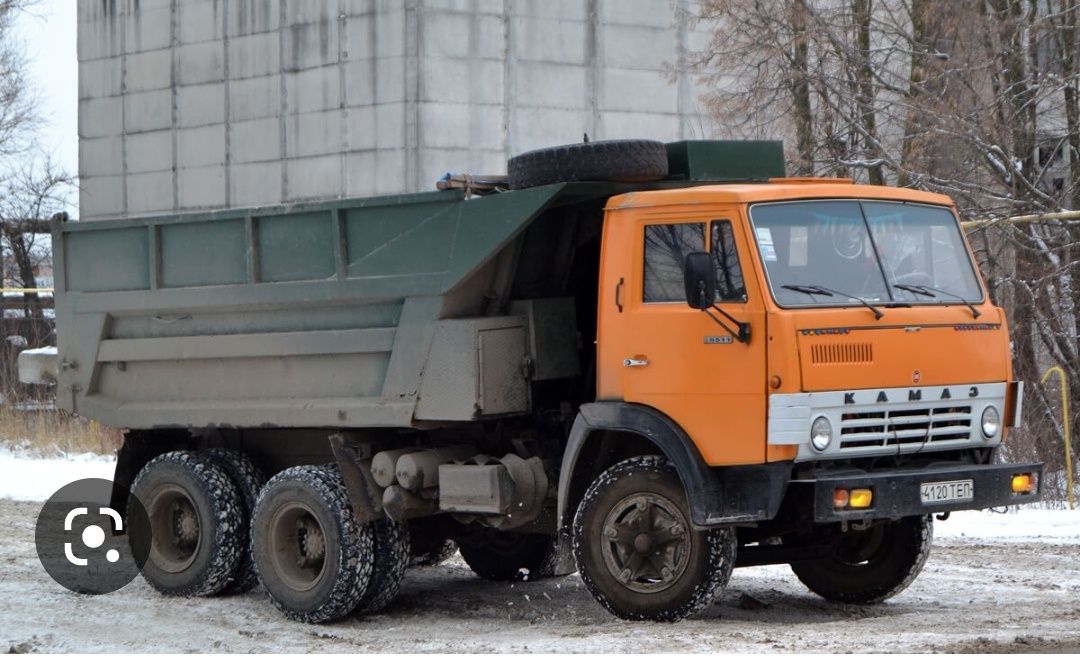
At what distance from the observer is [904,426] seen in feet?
26.9

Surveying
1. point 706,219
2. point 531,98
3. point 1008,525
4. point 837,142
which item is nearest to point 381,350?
point 706,219

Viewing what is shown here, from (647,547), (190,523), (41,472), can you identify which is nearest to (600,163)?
(647,547)

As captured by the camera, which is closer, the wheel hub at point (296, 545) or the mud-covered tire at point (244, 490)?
the wheel hub at point (296, 545)

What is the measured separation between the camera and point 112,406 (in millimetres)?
10852

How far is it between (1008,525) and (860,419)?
4.84m

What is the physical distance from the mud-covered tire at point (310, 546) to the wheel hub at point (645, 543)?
1775 millimetres

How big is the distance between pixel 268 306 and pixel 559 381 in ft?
6.53

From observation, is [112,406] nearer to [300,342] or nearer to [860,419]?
[300,342]

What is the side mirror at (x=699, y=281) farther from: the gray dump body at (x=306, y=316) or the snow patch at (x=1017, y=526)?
the snow patch at (x=1017, y=526)

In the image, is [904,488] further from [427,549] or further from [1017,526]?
[1017,526]

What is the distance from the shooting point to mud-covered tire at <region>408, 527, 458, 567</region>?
1022 cm

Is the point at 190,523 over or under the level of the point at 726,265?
under

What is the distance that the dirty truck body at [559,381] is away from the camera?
8086 mm

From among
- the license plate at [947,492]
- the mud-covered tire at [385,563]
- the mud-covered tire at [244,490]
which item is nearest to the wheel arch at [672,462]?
the license plate at [947,492]
